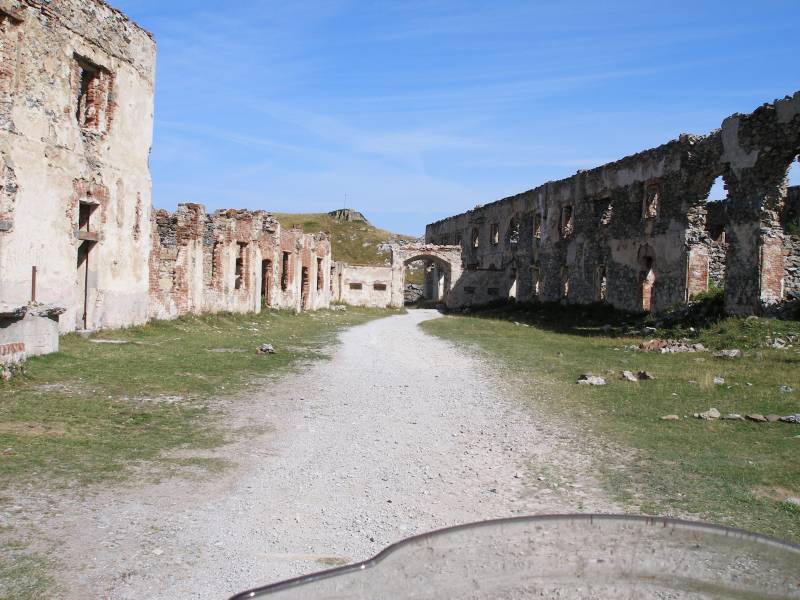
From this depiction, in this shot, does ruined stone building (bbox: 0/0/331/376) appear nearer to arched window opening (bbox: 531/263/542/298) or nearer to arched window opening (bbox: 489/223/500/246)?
arched window opening (bbox: 531/263/542/298)

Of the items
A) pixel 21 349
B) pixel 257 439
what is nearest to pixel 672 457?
pixel 257 439

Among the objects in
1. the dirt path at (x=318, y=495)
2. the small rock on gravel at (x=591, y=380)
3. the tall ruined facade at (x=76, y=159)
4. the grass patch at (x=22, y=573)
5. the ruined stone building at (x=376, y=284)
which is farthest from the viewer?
the ruined stone building at (x=376, y=284)

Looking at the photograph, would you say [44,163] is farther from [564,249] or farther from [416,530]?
[564,249]

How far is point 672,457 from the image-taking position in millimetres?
6613

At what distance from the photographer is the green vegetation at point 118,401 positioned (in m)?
5.84

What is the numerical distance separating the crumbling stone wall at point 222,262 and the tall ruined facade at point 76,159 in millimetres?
1756

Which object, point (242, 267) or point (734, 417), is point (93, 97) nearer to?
point (242, 267)

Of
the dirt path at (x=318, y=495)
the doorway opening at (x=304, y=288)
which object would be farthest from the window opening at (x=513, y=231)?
the dirt path at (x=318, y=495)

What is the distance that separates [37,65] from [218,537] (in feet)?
39.3

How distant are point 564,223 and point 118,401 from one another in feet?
85.0

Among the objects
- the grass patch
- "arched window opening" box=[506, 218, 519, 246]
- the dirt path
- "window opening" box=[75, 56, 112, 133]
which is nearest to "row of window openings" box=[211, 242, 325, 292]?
"window opening" box=[75, 56, 112, 133]

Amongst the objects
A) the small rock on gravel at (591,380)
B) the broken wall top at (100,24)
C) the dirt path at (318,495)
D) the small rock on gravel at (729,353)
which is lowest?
the dirt path at (318,495)

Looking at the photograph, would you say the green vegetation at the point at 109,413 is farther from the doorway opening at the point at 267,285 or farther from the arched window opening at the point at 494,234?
the arched window opening at the point at 494,234

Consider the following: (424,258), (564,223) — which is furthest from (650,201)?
(424,258)
